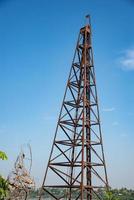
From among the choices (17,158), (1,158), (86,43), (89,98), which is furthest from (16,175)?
(86,43)

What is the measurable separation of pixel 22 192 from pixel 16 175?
0.82 m

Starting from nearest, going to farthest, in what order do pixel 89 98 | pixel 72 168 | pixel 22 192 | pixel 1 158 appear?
1. pixel 1 158
2. pixel 22 192
3. pixel 72 168
4. pixel 89 98

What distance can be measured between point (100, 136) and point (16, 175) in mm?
13537

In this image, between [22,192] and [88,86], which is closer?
[22,192]

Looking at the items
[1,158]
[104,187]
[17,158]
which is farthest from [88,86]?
[1,158]

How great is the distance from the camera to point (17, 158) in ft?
50.9

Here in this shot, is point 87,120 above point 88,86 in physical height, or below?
below

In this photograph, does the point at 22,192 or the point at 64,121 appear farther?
the point at 64,121

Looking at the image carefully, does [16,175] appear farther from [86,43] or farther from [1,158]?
[86,43]

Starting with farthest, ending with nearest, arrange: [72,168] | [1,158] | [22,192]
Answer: [72,168], [22,192], [1,158]

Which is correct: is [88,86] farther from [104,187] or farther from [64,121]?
[104,187]

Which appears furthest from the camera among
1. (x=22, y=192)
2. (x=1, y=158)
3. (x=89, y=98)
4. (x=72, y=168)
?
(x=89, y=98)

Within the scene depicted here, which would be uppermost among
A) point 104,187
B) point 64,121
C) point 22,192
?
point 64,121

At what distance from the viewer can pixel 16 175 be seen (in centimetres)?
1509
